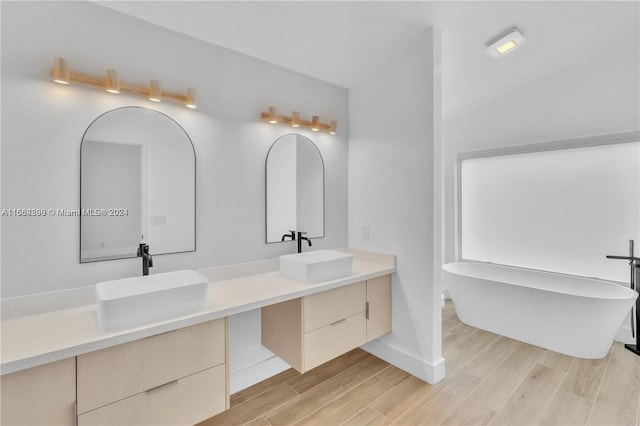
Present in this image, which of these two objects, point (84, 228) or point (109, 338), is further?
point (84, 228)

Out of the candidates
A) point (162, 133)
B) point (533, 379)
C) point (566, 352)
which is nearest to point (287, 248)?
point (162, 133)

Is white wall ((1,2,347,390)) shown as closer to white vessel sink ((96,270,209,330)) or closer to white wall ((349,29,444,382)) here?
Result: white vessel sink ((96,270,209,330))

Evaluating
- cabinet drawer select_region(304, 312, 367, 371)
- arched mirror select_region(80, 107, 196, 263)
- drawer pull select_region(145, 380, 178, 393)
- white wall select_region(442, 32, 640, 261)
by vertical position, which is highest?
white wall select_region(442, 32, 640, 261)

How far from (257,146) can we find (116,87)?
87 cm

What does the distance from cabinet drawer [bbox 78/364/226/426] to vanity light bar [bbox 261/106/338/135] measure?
1614 mm

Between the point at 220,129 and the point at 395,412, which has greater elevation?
the point at 220,129

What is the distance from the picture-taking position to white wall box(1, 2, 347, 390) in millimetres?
1359

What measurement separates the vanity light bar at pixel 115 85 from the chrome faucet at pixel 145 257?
84cm

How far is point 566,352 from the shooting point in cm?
242

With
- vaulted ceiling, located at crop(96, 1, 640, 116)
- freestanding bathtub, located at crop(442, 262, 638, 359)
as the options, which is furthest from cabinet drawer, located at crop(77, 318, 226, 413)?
freestanding bathtub, located at crop(442, 262, 638, 359)

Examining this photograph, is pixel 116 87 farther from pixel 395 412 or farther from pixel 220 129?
pixel 395 412

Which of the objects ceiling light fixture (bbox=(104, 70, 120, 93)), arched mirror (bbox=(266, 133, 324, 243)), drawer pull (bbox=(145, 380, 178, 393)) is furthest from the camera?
arched mirror (bbox=(266, 133, 324, 243))

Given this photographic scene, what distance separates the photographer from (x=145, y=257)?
1586mm

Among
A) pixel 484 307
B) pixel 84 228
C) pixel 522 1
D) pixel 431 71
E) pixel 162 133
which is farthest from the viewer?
pixel 484 307
